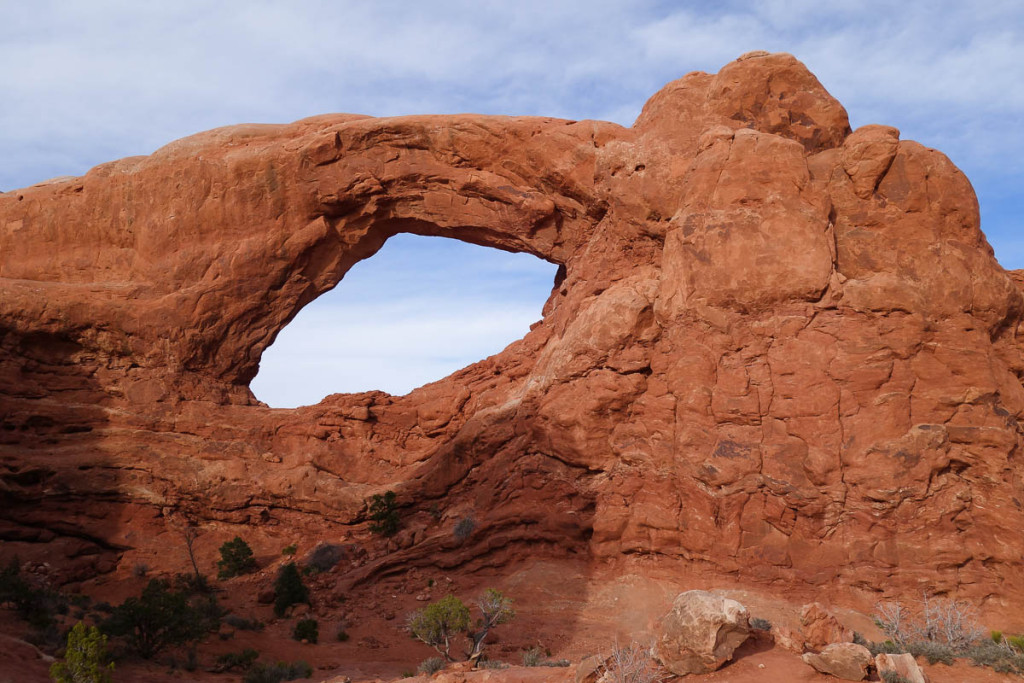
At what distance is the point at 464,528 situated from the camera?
21.3 meters

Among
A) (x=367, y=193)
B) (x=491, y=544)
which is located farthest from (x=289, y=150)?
(x=491, y=544)

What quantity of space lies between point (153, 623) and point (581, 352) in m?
10.8

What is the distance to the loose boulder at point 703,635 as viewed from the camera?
11.7 meters

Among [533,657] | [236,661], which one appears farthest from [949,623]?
[236,661]

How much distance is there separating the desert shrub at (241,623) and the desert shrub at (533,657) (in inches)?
257

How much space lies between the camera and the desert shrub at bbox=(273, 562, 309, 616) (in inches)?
804

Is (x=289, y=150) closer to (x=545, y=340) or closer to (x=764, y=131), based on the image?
(x=545, y=340)

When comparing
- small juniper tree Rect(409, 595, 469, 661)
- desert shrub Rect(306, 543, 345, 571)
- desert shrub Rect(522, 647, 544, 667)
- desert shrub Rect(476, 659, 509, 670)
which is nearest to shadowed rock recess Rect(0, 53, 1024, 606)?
desert shrub Rect(306, 543, 345, 571)

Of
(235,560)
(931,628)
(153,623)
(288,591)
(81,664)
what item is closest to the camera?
(81,664)

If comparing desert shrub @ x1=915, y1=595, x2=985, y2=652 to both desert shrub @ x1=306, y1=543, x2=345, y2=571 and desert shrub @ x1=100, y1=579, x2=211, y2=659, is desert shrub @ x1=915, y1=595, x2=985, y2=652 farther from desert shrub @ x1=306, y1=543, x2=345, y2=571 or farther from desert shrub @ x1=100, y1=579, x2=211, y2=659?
desert shrub @ x1=100, y1=579, x2=211, y2=659

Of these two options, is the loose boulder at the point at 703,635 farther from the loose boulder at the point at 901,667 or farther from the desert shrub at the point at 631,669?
the loose boulder at the point at 901,667

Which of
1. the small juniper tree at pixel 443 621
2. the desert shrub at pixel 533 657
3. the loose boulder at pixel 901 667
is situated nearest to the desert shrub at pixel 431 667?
the small juniper tree at pixel 443 621

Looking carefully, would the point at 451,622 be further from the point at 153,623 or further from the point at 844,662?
the point at 844,662

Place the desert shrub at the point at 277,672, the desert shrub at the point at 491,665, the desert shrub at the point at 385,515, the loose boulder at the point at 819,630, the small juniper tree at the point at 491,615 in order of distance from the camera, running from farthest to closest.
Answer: the desert shrub at the point at 385,515 → the small juniper tree at the point at 491,615 → the desert shrub at the point at 277,672 → the desert shrub at the point at 491,665 → the loose boulder at the point at 819,630
